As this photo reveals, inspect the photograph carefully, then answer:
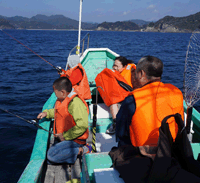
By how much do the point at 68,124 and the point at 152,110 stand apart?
5.28 feet

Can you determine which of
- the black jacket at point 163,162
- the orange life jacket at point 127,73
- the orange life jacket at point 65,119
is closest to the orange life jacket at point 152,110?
the black jacket at point 163,162

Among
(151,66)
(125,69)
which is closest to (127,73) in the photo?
(125,69)

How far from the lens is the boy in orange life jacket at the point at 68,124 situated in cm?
272

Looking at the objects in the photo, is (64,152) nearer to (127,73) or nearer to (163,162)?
(163,162)

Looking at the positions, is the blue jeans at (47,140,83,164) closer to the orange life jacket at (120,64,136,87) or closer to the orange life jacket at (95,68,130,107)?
the orange life jacket at (95,68,130,107)

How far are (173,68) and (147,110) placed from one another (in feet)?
50.2

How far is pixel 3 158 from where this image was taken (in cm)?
479

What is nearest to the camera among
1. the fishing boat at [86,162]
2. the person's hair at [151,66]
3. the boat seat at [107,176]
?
the boat seat at [107,176]

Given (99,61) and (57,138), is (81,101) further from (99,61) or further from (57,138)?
(99,61)

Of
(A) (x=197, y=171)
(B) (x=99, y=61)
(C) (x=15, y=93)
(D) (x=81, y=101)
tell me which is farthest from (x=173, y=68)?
(A) (x=197, y=171)

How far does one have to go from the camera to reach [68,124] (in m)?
2.85

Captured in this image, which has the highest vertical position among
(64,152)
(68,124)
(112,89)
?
(112,89)

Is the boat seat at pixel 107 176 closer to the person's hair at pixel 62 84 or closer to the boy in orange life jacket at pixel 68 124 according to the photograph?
the boy in orange life jacket at pixel 68 124

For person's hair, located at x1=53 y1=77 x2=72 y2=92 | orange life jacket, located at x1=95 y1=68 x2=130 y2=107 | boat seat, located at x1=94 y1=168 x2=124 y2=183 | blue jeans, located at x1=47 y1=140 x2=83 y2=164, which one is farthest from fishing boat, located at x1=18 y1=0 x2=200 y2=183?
person's hair, located at x1=53 y1=77 x2=72 y2=92
